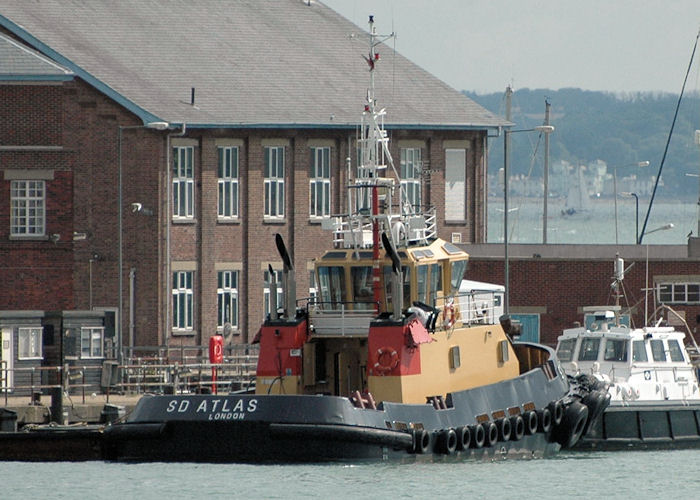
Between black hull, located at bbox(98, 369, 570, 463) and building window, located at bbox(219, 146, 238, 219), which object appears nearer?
black hull, located at bbox(98, 369, 570, 463)

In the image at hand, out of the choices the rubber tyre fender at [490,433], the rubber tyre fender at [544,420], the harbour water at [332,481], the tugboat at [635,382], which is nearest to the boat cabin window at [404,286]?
the rubber tyre fender at [490,433]

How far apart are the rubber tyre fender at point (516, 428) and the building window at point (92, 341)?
15.6 metres

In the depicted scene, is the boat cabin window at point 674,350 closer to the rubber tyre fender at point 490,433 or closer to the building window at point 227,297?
the rubber tyre fender at point 490,433

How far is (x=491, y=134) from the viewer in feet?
220

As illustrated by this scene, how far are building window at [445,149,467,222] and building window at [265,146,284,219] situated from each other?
591cm

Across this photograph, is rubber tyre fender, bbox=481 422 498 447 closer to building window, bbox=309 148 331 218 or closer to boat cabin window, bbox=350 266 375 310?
boat cabin window, bbox=350 266 375 310

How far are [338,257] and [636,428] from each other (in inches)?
334

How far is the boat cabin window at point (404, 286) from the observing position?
126ft

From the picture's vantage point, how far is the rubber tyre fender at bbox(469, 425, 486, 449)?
1523 inches

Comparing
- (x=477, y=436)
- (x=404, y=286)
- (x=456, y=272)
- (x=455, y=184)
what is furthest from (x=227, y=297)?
(x=477, y=436)

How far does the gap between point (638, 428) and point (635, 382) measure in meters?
1.12

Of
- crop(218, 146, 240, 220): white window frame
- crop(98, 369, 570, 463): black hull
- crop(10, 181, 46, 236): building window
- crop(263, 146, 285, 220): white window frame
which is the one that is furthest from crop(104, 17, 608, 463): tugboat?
crop(263, 146, 285, 220): white window frame

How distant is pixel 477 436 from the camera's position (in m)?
38.8

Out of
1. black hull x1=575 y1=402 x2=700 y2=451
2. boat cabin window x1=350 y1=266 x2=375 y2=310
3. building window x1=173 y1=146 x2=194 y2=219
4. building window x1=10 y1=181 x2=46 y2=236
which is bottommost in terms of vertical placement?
black hull x1=575 y1=402 x2=700 y2=451
